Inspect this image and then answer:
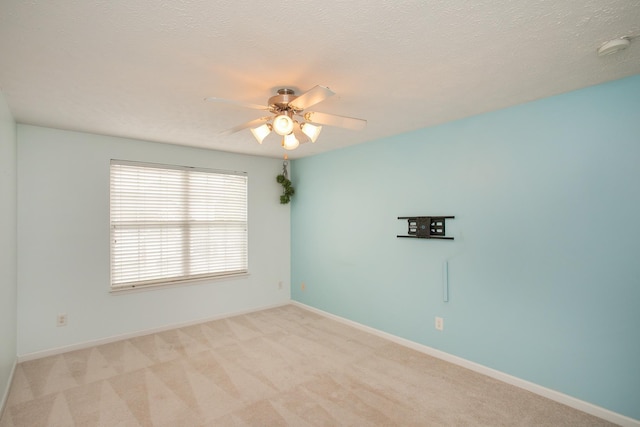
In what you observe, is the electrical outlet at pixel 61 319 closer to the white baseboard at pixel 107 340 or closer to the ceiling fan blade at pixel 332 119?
the white baseboard at pixel 107 340

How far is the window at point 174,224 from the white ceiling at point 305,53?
122cm

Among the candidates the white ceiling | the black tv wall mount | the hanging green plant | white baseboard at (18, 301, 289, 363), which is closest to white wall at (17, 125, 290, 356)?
white baseboard at (18, 301, 289, 363)

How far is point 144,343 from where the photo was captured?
3596mm

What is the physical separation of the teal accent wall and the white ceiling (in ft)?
1.10

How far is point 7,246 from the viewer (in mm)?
2639

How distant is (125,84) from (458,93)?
95.7 inches

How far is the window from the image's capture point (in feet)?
12.4

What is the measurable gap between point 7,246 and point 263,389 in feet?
7.91

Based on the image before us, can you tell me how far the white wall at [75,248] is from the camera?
3.21m

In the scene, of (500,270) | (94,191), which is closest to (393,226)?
(500,270)

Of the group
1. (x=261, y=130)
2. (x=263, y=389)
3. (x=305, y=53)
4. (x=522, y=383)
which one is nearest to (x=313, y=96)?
(x=305, y=53)

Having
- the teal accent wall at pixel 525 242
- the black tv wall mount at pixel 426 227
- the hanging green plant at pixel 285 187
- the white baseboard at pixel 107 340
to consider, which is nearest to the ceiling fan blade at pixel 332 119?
the teal accent wall at pixel 525 242

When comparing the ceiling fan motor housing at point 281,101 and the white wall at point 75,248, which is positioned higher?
the ceiling fan motor housing at point 281,101

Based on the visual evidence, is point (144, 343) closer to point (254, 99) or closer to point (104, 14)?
point (254, 99)
